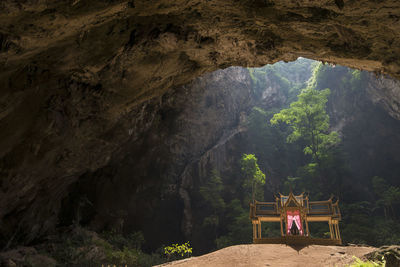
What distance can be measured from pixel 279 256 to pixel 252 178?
15626mm

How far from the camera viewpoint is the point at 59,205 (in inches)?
575

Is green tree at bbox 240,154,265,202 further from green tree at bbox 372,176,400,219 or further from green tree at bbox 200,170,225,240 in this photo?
green tree at bbox 372,176,400,219

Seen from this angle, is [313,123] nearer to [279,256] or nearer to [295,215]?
[295,215]

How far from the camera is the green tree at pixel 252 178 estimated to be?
2541 centimetres

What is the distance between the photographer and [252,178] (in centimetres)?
2591

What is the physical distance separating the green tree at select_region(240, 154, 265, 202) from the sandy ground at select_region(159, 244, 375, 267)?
13.7 metres

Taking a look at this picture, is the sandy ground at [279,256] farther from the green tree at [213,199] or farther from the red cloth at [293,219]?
the green tree at [213,199]

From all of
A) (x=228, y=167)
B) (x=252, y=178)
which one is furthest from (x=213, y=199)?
(x=228, y=167)

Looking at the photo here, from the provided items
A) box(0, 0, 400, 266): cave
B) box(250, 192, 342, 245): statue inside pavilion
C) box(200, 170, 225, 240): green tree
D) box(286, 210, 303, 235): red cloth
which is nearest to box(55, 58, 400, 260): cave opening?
box(200, 170, 225, 240): green tree

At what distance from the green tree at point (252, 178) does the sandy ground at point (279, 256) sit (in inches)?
539

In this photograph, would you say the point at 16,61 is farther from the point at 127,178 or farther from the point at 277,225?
the point at 277,225

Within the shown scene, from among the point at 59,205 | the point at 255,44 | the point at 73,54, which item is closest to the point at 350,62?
the point at 255,44

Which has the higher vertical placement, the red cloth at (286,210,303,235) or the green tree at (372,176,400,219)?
the green tree at (372,176,400,219)

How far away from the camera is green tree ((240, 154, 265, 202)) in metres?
25.4
